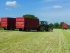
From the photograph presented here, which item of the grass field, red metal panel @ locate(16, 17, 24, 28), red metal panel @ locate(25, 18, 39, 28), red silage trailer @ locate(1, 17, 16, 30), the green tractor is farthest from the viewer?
red silage trailer @ locate(1, 17, 16, 30)

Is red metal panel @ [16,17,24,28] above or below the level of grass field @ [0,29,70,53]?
above

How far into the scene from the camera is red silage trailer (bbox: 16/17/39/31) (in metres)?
44.6

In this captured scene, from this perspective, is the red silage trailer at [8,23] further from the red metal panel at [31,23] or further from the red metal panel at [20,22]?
the red metal panel at [20,22]

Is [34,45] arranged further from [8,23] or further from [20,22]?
[8,23]

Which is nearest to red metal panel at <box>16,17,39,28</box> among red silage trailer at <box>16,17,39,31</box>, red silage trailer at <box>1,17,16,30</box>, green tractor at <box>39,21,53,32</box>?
red silage trailer at <box>16,17,39,31</box>

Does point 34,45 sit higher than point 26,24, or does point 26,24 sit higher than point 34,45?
point 26,24

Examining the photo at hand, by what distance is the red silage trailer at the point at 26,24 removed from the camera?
146 feet

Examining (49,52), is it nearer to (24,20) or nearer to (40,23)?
(24,20)

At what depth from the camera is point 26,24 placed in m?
45.2

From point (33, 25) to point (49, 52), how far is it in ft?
116

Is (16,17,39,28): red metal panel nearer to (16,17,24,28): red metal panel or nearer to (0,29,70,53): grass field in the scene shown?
(16,17,24,28): red metal panel

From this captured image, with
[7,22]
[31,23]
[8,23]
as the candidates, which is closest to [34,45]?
[31,23]

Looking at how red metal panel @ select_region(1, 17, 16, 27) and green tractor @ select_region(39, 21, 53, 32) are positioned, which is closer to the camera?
green tractor @ select_region(39, 21, 53, 32)

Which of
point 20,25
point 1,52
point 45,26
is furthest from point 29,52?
point 45,26
